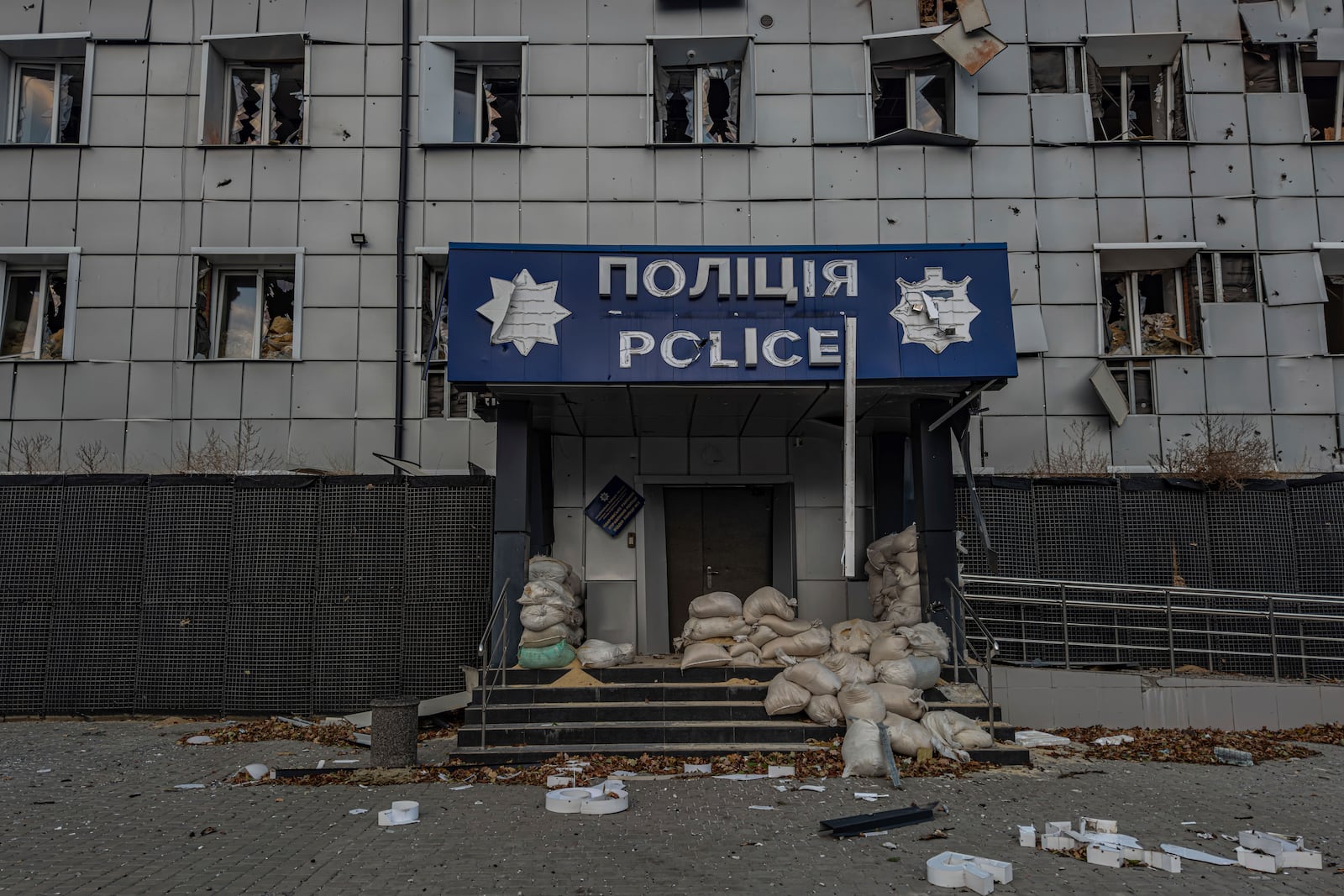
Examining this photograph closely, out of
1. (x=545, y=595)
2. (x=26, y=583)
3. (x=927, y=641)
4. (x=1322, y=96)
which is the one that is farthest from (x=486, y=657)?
(x=1322, y=96)

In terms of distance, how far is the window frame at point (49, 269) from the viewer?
1264cm

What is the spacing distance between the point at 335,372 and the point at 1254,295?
12.8 m

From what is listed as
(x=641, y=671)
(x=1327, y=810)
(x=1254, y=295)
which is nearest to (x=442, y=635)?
(x=641, y=671)

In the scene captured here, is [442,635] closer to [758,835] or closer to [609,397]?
[609,397]

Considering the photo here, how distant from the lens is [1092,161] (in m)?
12.9

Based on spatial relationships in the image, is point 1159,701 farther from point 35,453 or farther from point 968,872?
point 35,453

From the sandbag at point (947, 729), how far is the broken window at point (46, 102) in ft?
45.9

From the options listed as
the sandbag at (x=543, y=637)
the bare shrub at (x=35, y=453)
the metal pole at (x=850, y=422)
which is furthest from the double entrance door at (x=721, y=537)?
the bare shrub at (x=35, y=453)

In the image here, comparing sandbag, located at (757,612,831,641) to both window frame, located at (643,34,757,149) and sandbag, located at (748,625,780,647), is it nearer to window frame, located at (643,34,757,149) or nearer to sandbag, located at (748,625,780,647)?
sandbag, located at (748,625,780,647)

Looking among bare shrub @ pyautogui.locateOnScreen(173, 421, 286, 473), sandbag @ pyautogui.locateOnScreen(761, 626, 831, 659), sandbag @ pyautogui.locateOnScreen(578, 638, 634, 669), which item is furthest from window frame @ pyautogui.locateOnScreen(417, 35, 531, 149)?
sandbag @ pyautogui.locateOnScreen(761, 626, 831, 659)

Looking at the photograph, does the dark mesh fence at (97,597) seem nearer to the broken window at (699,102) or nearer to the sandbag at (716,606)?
the sandbag at (716,606)

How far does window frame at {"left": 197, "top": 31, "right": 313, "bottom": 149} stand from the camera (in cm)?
1302

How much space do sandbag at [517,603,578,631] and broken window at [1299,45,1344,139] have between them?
12774mm

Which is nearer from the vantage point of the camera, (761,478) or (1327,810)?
(1327,810)
